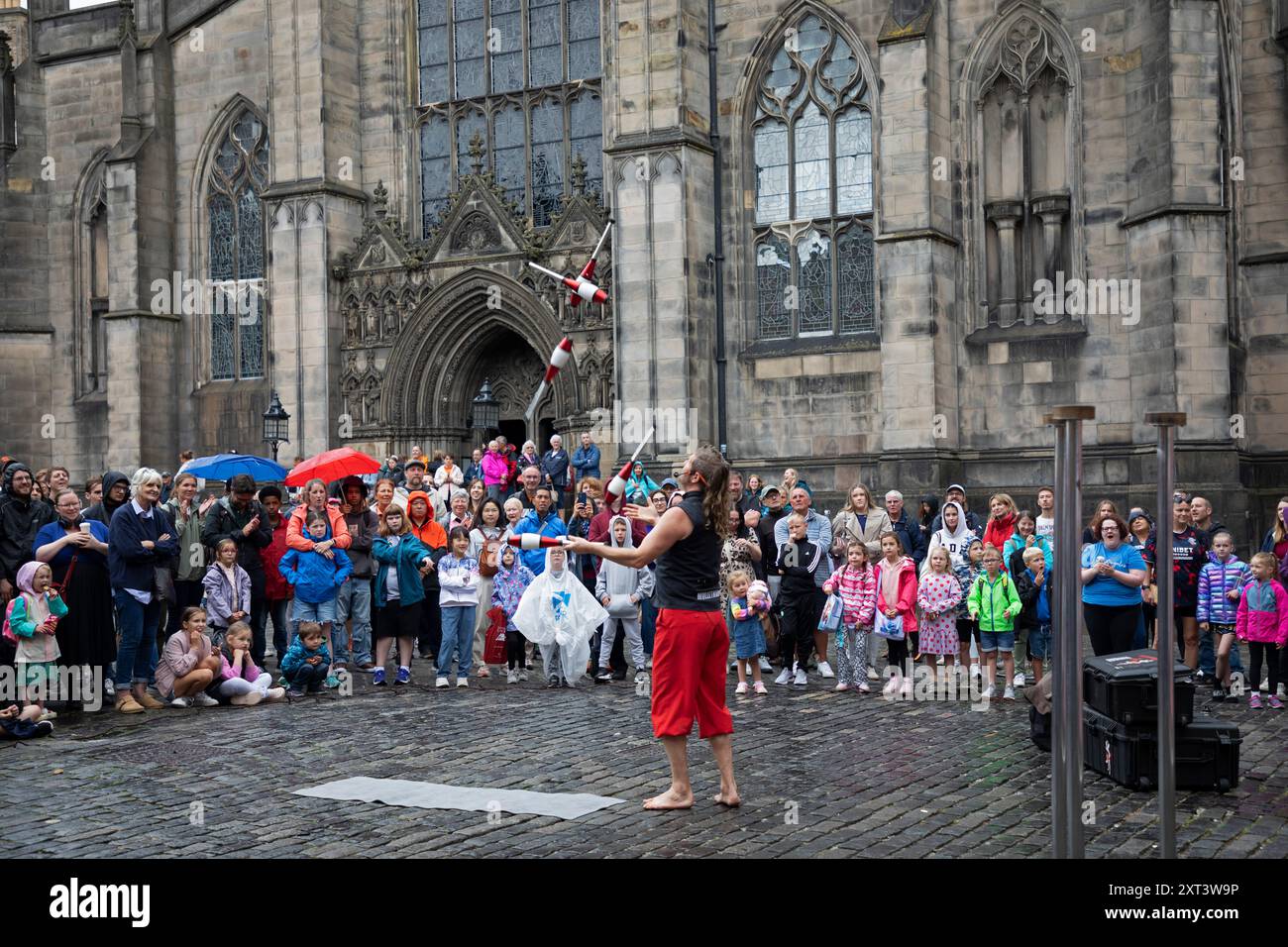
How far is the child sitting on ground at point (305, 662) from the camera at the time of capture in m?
12.6

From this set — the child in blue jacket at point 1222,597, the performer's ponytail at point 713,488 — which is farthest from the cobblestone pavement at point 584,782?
the performer's ponytail at point 713,488

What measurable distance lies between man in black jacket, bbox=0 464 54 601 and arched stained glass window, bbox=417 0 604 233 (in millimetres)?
13925

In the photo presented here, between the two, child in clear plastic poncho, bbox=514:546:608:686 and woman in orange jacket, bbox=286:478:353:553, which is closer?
child in clear plastic poncho, bbox=514:546:608:686

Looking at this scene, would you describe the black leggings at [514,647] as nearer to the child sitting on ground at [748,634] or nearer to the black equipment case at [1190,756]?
the child sitting on ground at [748,634]

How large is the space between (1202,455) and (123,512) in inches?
550

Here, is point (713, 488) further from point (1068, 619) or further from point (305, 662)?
→ point (305, 662)

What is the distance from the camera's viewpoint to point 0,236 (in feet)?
97.2

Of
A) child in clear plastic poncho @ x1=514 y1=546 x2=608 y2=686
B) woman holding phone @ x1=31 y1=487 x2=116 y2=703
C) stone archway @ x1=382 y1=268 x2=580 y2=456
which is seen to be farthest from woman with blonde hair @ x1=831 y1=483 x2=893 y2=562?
stone archway @ x1=382 y1=268 x2=580 y2=456

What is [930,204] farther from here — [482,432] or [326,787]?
[326,787]

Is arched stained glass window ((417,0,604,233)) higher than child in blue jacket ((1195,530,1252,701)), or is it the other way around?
arched stained glass window ((417,0,604,233))

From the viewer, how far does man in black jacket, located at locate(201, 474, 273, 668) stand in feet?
42.9

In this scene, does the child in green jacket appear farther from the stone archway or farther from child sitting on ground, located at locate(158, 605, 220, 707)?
the stone archway

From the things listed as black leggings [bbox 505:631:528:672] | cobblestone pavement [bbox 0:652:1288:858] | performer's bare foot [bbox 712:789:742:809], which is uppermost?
black leggings [bbox 505:631:528:672]
